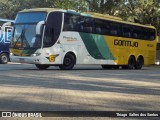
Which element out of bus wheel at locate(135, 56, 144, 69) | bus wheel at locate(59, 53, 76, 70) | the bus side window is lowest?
bus wheel at locate(135, 56, 144, 69)

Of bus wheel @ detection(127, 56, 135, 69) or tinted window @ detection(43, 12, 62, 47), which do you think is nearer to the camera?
tinted window @ detection(43, 12, 62, 47)

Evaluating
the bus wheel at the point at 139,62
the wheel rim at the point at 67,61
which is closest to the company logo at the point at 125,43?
the bus wheel at the point at 139,62

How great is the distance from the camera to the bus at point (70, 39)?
22562 mm

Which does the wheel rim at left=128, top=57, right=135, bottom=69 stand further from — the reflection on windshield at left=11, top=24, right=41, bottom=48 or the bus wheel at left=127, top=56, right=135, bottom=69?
the reflection on windshield at left=11, top=24, right=41, bottom=48

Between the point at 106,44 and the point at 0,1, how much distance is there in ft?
145

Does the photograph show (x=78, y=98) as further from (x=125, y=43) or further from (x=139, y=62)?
(x=139, y=62)

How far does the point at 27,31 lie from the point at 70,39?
2.59 m

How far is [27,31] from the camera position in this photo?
74.8 feet

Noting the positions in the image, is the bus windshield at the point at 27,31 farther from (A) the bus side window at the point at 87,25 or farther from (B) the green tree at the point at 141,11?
(B) the green tree at the point at 141,11

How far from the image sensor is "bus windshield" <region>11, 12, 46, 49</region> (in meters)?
22.5

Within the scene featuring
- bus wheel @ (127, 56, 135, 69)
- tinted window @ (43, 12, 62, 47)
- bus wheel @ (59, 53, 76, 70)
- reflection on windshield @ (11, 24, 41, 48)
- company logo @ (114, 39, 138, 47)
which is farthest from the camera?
bus wheel @ (127, 56, 135, 69)

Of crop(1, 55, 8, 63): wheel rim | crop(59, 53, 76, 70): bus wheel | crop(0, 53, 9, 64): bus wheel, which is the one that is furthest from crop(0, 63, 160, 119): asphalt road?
crop(1, 55, 8, 63): wheel rim

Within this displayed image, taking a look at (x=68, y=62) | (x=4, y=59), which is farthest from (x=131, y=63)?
(x=4, y=59)

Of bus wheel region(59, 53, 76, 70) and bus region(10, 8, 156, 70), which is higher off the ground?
bus region(10, 8, 156, 70)
